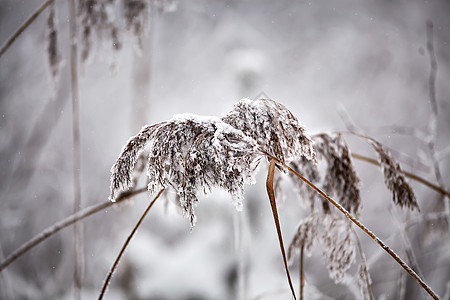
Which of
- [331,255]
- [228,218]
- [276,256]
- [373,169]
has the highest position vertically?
[373,169]

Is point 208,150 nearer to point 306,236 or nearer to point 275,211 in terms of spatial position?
point 275,211

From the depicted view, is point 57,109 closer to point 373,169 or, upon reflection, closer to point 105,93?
point 105,93

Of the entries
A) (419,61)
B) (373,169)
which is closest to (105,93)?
(373,169)

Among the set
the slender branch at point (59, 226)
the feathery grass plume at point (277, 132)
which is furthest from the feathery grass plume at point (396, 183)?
the slender branch at point (59, 226)

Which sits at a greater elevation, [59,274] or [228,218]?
[228,218]

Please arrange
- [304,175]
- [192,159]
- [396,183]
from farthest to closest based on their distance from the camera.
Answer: [304,175]
[396,183]
[192,159]

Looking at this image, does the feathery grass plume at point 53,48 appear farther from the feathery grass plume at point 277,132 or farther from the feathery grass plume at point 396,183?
the feathery grass plume at point 396,183

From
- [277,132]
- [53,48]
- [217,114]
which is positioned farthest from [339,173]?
[217,114]

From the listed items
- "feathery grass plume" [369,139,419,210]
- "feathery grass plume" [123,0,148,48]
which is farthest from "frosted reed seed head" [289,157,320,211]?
"feathery grass plume" [123,0,148,48]
